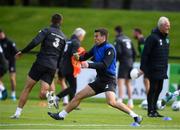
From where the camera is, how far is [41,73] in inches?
759

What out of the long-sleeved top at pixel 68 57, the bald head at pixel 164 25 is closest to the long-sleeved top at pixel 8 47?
the long-sleeved top at pixel 68 57

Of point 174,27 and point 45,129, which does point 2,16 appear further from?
point 45,129

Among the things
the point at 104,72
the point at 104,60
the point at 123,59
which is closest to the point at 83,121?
the point at 104,72

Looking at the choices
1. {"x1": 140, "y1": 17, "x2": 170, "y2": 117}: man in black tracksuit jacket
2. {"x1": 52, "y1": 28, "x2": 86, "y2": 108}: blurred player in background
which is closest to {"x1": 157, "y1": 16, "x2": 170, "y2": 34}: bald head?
{"x1": 140, "y1": 17, "x2": 170, "y2": 117}: man in black tracksuit jacket

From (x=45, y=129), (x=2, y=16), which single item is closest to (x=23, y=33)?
(x=2, y=16)

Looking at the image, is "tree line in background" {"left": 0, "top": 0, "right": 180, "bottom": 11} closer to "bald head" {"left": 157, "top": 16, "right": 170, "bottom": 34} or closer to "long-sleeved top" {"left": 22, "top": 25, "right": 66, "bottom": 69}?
"bald head" {"left": 157, "top": 16, "right": 170, "bottom": 34}

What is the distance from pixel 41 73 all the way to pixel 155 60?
2.82 m

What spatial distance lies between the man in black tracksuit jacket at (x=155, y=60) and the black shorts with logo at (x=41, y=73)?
2.27 meters

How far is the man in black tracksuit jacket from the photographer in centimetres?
1998

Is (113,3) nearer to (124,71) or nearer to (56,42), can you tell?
(124,71)

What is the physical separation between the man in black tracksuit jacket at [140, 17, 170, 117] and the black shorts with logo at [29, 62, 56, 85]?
2.27 metres

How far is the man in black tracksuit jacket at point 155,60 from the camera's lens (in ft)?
65.6

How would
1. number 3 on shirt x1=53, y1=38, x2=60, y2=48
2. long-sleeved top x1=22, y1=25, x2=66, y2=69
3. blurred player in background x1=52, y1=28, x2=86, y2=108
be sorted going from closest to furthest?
long-sleeved top x1=22, y1=25, x2=66, y2=69 < number 3 on shirt x1=53, y1=38, x2=60, y2=48 < blurred player in background x1=52, y1=28, x2=86, y2=108

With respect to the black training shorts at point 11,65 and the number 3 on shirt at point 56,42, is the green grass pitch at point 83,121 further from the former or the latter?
the black training shorts at point 11,65
